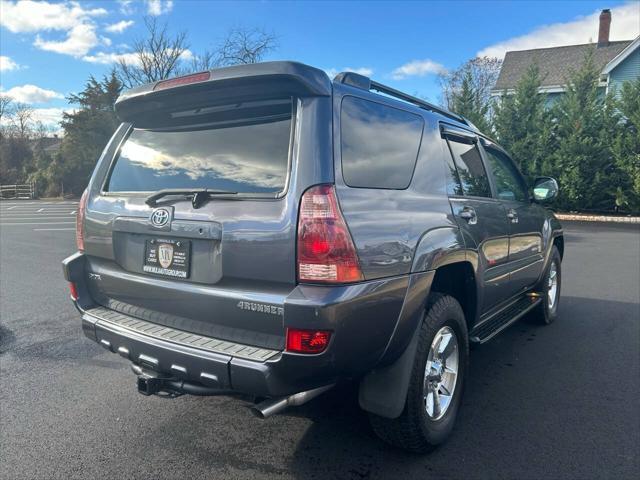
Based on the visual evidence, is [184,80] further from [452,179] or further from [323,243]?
[452,179]

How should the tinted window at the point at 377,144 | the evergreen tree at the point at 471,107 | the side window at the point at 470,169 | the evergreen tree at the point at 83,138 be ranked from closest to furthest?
the tinted window at the point at 377,144, the side window at the point at 470,169, the evergreen tree at the point at 471,107, the evergreen tree at the point at 83,138

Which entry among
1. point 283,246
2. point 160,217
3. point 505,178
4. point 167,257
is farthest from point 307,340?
point 505,178

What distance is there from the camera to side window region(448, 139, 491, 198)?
10.7 ft

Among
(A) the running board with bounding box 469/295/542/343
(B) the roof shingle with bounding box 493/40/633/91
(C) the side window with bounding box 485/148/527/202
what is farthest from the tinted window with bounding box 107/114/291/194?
(B) the roof shingle with bounding box 493/40/633/91

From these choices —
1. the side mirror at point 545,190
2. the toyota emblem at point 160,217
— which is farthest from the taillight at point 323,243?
the side mirror at point 545,190

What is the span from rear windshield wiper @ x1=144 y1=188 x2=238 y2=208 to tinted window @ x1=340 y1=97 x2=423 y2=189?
2.01ft

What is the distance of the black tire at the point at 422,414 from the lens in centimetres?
246

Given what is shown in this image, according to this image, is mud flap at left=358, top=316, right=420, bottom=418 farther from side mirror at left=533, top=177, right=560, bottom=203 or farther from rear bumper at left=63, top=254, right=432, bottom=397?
side mirror at left=533, top=177, right=560, bottom=203

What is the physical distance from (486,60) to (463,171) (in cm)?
4427

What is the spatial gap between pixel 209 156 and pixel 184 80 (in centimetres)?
44

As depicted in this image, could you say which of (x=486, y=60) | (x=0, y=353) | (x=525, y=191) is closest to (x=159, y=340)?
(x=0, y=353)

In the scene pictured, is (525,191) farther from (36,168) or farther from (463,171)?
(36,168)

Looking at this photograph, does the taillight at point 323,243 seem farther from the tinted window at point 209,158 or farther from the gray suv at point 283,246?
the tinted window at point 209,158

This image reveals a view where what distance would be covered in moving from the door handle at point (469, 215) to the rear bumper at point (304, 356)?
888 millimetres
